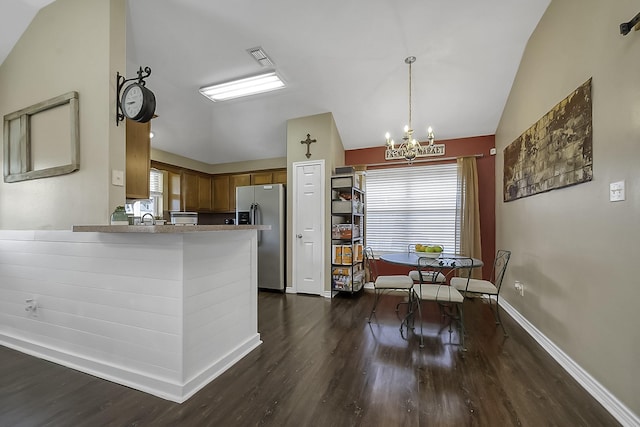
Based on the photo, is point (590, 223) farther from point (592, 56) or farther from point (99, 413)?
point (99, 413)

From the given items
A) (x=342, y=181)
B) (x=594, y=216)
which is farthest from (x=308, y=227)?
(x=594, y=216)

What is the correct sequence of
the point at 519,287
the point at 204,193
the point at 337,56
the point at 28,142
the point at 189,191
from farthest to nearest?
1. the point at 204,193
2. the point at 189,191
3. the point at 519,287
4. the point at 337,56
5. the point at 28,142

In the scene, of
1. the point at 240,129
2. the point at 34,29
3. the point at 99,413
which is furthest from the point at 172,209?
the point at 99,413

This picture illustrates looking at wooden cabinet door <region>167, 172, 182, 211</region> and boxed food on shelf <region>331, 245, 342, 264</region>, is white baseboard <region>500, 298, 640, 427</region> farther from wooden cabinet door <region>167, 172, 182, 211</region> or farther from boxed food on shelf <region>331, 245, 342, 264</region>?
wooden cabinet door <region>167, 172, 182, 211</region>

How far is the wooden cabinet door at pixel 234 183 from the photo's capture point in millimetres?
5547

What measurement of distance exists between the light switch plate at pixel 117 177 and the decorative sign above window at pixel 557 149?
11.9 ft

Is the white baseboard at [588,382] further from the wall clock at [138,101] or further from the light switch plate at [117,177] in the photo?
the light switch plate at [117,177]

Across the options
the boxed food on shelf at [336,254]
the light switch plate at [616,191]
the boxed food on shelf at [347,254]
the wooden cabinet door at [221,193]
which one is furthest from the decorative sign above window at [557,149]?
the wooden cabinet door at [221,193]

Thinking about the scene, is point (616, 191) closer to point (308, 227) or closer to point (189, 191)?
point (308, 227)

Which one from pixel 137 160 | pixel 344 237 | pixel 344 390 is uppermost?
pixel 137 160

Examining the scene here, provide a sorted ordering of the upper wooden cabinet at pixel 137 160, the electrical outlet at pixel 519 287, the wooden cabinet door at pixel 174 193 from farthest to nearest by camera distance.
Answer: the wooden cabinet door at pixel 174 193 < the electrical outlet at pixel 519 287 < the upper wooden cabinet at pixel 137 160

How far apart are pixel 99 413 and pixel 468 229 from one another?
448 cm

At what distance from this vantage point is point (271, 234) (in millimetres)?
4461

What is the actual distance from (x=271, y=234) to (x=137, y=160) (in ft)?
7.63
